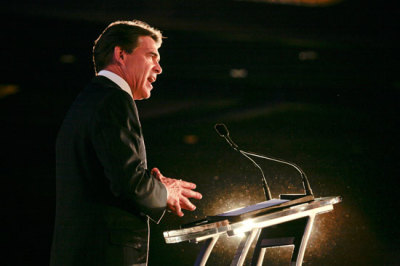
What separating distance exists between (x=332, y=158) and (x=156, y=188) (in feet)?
6.05

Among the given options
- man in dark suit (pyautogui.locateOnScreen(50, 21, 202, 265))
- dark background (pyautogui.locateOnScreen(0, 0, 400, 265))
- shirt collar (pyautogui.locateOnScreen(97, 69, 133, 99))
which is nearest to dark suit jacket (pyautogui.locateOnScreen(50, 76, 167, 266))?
man in dark suit (pyautogui.locateOnScreen(50, 21, 202, 265))

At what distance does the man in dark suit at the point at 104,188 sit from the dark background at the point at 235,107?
4.14 feet

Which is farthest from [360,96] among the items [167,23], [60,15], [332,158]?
[60,15]

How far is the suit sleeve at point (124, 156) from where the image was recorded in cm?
127

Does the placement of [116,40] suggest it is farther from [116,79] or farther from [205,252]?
[205,252]

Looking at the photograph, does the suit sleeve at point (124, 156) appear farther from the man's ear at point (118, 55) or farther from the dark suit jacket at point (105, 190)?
the man's ear at point (118, 55)

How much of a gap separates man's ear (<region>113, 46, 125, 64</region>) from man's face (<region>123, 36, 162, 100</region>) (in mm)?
13

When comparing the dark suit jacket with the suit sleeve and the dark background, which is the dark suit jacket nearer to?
the suit sleeve

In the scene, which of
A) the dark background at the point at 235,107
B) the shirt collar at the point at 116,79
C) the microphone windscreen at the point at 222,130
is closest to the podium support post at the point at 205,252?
the microphone windscreen at the point at 222,130

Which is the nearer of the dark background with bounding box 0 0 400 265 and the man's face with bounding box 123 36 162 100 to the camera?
the man's face with bounding box 123 36 162 100

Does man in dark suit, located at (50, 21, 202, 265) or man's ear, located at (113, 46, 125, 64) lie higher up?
man's ear, located at (113, 46, 125, 64)

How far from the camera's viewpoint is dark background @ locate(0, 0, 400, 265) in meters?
2.53

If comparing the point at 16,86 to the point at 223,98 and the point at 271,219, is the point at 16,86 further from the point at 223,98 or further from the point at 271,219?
the point at 271,219

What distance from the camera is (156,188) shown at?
1338 millimetres
